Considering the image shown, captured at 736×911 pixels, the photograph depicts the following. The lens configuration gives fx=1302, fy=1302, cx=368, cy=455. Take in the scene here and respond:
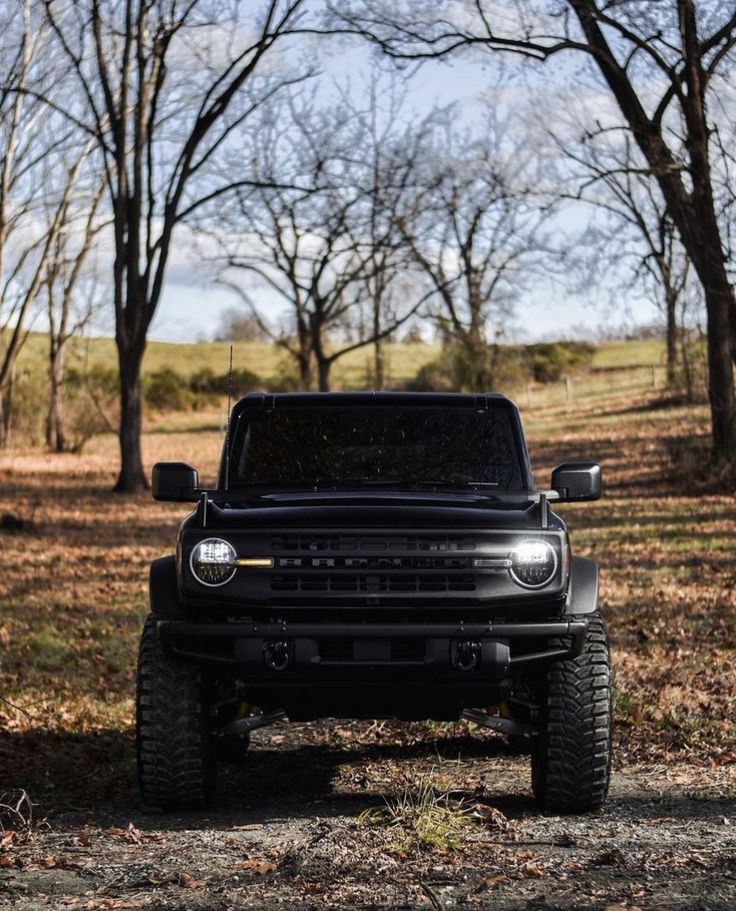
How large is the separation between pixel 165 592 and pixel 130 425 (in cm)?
2160

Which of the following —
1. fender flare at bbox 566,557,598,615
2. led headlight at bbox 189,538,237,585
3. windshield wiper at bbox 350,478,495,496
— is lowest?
fender flare at bbox 566,557,598,615

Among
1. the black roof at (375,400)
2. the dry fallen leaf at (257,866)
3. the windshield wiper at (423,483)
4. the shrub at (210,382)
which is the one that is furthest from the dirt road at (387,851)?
the shrub at (210,382)

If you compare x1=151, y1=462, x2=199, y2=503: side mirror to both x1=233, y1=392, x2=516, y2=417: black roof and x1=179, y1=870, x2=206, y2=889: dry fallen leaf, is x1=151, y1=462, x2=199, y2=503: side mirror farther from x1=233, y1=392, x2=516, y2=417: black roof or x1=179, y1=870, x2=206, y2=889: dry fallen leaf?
x1=179, y1=870, x2=206, y2=889: dry fallen leaf

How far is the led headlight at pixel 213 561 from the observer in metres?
5.52

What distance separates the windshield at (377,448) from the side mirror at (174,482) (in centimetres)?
34

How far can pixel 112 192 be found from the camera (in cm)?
2675

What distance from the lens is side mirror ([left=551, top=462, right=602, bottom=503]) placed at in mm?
6316

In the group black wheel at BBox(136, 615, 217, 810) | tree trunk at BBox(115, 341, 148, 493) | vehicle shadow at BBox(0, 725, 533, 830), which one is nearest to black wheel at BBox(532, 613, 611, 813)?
vehicle shadow at BBox(0, 725, 533, 830)

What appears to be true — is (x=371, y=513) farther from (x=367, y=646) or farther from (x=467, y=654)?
(x=467, y=654)

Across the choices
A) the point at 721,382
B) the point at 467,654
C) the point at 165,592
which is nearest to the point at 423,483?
the point at 467,654

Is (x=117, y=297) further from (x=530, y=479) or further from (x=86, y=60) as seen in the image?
(x=530, y=479)

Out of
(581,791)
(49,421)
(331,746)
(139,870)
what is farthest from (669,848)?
(49,421)

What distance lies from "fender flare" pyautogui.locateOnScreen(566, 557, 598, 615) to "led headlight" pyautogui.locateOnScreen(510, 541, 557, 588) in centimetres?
25

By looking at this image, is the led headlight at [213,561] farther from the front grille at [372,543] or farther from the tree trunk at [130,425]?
the tree trunk at [130,425]
